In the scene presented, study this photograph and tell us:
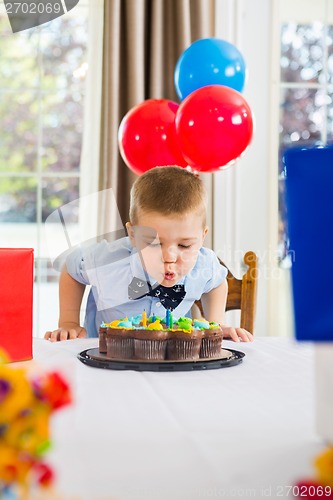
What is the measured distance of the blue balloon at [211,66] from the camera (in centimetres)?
255

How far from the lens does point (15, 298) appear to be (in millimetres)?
1034

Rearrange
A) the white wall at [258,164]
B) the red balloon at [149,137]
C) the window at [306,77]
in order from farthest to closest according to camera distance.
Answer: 1. the window at [306,77]
2. the white wall at [258,164]
3. the red balloon at [149,137]

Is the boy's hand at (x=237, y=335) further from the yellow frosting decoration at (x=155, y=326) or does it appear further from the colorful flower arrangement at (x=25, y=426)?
the colorful flower arrangement at (x=25, y=426)

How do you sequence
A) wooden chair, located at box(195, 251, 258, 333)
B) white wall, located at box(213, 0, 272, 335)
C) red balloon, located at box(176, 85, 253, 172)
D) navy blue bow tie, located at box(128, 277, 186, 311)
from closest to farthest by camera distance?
navy blue bow tie, located at box(128, 277, 186, 311)
wooden chair, located at box(195, 251, 258, 333)
red balloon, located at box(176, 85, 253, 172)
white wall, located at box(213, 0, 272, 335)

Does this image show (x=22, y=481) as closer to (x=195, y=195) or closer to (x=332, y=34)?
(x=195, y=195)

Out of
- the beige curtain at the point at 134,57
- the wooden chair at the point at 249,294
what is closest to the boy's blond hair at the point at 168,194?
the wooden chair at the point at 249,294

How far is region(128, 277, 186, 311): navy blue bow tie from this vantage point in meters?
1.45

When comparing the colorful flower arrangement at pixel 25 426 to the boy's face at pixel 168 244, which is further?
the boy's face at pixel 168 244

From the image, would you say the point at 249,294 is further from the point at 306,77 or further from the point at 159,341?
the point at 306,77

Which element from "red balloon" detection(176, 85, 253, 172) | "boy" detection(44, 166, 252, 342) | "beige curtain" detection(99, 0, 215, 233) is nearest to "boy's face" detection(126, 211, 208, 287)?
"boy" detection(44, 166, 252, 342)

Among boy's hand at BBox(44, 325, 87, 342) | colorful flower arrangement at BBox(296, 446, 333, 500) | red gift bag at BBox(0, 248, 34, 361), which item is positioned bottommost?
boy's hand at BBox(44, 325, 87, 342)

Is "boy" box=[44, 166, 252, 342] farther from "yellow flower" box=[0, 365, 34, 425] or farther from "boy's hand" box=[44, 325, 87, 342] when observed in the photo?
"yellow flower" box=[0, 365, 34, 425]

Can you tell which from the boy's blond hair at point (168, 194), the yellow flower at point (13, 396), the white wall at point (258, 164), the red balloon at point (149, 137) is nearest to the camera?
the yellow flower at point (13, 396)

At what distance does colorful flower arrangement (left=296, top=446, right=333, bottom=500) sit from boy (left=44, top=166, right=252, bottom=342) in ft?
3.16
